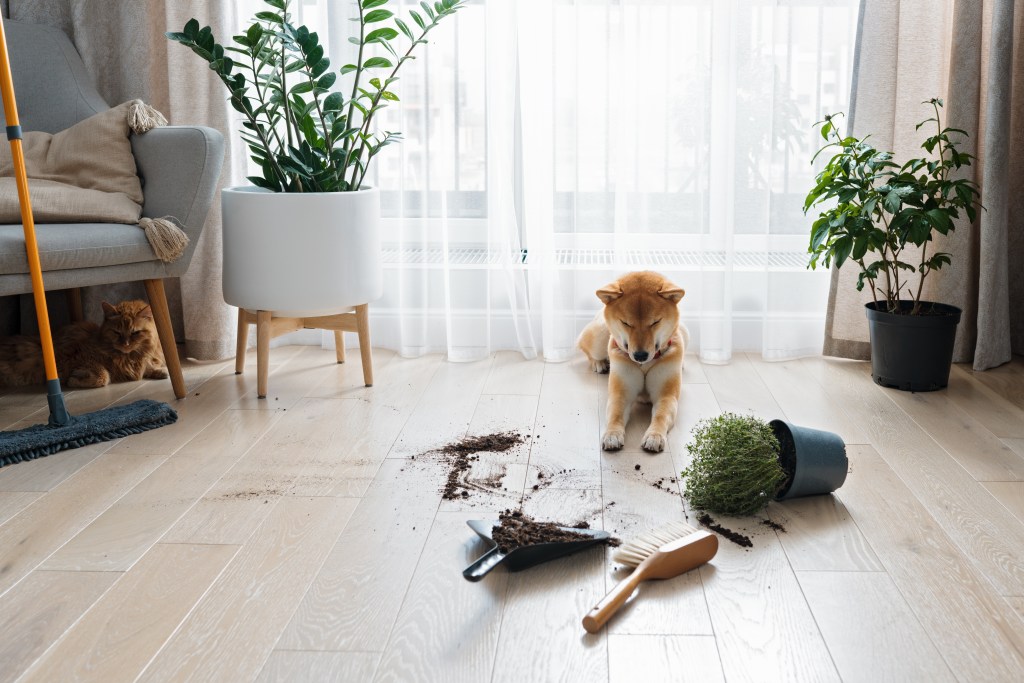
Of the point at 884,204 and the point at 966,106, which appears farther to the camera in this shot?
the point at 966,106

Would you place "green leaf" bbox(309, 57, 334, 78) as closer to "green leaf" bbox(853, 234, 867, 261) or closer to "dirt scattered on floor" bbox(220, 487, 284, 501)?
"dirt scattered on floor" bbox(220, 487, 284, 501)

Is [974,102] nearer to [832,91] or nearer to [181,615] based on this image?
[832,91]

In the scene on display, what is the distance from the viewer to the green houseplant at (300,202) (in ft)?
8.06

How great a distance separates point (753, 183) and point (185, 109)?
175 cm

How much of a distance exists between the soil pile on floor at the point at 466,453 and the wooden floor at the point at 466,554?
3 centimetres

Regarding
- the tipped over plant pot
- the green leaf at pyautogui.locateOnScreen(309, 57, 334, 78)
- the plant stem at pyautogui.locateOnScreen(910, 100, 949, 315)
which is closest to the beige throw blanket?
the green leaf at pyautogui.locateOnScreen(309, 57, 334, 78)

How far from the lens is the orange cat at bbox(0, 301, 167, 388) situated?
265cm

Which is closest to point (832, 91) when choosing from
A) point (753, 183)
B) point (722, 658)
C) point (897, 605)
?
point (753, 183)

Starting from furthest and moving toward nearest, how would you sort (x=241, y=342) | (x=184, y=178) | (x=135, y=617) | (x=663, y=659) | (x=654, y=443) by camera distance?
(x=241, y=342) < (x=184, y=178) < (x=654, y=443) < (x=135, y=617) < (x=663, y=659)

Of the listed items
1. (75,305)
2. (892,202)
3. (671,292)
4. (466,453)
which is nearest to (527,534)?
(466,453)

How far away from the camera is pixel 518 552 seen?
5.04 ft

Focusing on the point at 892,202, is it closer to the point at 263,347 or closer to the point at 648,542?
the point at 648,542

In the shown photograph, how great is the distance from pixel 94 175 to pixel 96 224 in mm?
218

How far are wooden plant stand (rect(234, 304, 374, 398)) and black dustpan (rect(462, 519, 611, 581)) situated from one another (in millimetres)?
1087
